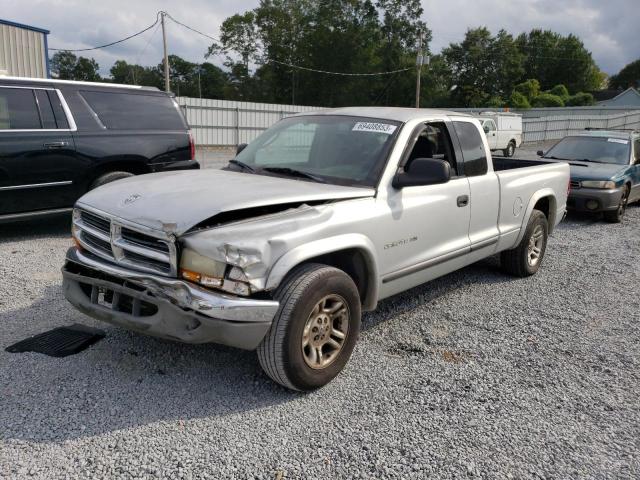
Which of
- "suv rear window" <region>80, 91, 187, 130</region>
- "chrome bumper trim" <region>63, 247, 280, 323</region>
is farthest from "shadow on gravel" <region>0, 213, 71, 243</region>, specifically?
"chrome bumper trim" <region>63, 247, 280, 323</region>

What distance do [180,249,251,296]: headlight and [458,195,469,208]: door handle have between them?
2.37 m

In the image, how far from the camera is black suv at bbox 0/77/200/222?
6391 mm

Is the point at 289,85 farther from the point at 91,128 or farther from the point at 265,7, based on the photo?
the point at 91,128

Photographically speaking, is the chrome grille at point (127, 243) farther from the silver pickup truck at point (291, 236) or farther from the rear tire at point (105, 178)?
the rear tire at point (105, 178)

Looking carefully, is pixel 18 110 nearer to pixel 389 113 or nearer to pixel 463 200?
pixel 389 113

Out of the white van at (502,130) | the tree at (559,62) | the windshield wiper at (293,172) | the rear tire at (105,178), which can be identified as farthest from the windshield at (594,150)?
the tree at (559,62)

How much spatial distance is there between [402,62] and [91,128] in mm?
58996

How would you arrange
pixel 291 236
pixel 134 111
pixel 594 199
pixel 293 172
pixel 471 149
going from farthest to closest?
pixel 594 199, pixel 134 111, pixel 471 149, pixel 293 172, pixel 291 236

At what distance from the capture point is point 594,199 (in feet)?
30.8

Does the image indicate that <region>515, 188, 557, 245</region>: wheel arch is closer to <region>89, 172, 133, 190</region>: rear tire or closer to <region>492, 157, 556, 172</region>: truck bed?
<region>492, 157, 556, 172</region>: truck bed

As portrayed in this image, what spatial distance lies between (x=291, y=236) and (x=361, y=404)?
1106mm

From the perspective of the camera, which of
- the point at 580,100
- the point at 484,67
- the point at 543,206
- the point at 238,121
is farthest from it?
the point at 484,67

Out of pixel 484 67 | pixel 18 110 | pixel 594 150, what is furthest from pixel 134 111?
Answer: pixel 484 67

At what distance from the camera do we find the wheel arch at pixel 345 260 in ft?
9.94
